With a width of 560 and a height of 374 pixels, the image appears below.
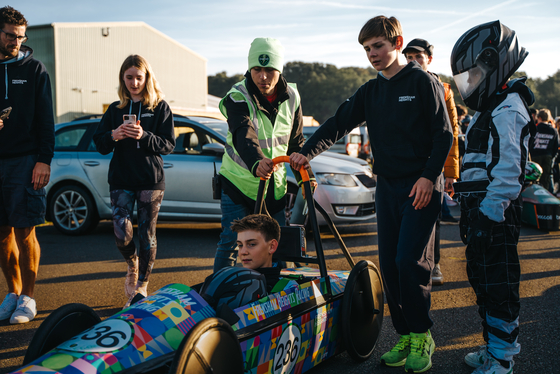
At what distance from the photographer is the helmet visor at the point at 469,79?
8.97 ft

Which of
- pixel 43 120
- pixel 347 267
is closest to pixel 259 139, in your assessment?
pixel 43 120

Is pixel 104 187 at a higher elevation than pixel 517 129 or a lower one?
lower

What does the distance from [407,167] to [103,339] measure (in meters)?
1.91

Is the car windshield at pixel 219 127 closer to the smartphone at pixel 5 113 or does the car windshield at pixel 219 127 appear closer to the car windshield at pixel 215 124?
→ the car windshield at pixel 215 124

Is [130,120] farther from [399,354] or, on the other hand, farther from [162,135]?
[399,354]

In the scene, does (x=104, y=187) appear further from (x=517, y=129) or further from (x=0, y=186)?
(x=517, y=129)

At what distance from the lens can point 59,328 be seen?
2.15 metres

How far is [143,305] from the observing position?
2.22 meters

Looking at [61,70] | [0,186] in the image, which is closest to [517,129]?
[0,186]

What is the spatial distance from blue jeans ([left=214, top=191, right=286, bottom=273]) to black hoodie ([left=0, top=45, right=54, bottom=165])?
1.64 meters

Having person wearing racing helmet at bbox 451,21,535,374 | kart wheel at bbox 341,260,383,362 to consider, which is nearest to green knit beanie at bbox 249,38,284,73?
person wearing racing helmet at bbox 451,21,535,374

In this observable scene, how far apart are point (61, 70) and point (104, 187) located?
2359 cm

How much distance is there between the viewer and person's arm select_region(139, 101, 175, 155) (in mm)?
4066

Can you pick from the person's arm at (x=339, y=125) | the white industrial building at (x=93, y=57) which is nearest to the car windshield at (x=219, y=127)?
the person's arm at (x=339, y=125)
